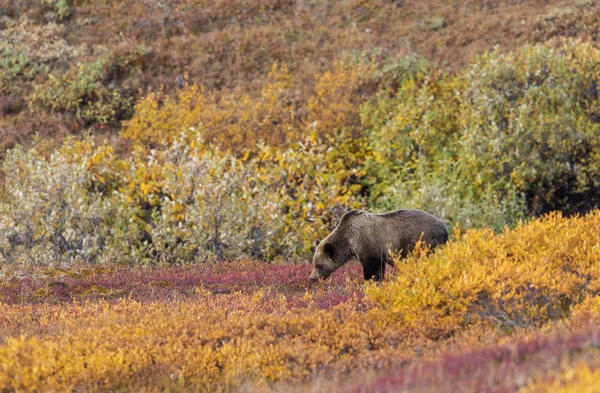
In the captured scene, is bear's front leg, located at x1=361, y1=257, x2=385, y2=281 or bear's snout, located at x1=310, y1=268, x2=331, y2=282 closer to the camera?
bear's front leg, located at x1=361, y1=257, x2=385, y2=281

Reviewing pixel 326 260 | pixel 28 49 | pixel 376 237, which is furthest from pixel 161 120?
pixel 376 237

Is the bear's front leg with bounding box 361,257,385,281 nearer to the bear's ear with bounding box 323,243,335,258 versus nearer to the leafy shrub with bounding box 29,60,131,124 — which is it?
the bear's ear with bounding box 323,243,335,258

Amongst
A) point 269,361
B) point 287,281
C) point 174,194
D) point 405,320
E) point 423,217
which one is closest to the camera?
point 269,361

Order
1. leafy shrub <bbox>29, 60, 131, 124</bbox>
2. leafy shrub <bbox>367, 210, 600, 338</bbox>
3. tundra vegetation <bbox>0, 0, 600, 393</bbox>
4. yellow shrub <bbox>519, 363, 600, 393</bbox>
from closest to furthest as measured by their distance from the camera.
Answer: yellow shrub <bbox>519, 363, 600, 393</bbox> → tundra vegetation <bbox>0, 0, 600, 393</bbox> → leafy shrub <bbox>367, 210, 600, 338</bbox> → leafy shrub <bbox>29, 60, 131, 124</bbox>

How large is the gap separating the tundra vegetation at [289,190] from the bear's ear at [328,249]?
673mm

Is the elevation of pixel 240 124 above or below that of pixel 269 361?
below

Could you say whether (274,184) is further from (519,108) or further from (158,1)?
(158,1)

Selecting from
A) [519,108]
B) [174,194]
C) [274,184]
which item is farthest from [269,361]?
[519,108]

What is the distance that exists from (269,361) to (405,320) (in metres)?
2.30

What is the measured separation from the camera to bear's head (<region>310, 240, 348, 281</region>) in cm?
1288

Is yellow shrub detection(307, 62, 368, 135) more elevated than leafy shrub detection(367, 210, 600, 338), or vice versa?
leafy shrub detection(367, 210, 600, 338)

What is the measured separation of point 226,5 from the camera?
38062mm

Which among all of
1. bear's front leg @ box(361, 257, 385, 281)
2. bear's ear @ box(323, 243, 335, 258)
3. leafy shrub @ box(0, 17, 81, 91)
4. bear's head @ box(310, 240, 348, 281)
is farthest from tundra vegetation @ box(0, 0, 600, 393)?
bear's front leg @ box(361, 257, 385, 281)

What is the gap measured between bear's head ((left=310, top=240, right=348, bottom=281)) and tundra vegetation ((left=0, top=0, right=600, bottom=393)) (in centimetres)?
34
